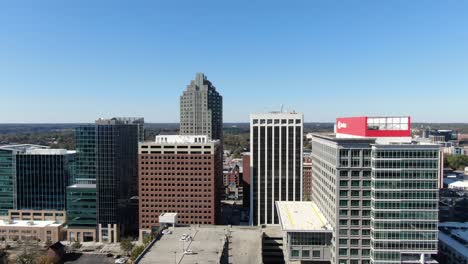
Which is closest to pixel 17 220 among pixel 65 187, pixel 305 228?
pixel 65 187

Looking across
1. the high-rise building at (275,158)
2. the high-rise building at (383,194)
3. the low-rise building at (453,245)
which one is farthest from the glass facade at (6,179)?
the low-rise building at (453,245)

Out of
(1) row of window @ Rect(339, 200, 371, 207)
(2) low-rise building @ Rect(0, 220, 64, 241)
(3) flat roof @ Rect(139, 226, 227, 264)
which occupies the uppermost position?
(1) row of window @ Rect(339, 200, 371, 207)

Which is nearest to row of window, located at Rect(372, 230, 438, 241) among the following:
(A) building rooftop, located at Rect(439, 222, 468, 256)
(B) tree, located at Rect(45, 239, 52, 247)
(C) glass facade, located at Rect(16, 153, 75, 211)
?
(A) building rooftop, located at Rect(439, 222, 468, 256)

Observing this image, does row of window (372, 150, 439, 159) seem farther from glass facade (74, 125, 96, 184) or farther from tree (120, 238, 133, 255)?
glass facade (74, 125, 96, 184)

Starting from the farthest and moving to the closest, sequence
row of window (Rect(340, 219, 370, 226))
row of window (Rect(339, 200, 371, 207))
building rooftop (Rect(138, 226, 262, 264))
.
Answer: row of window (Rect(340, 219, 370, 226))
row of window (Rect(339, 200, 371, 207))
building rooftop (Rect(138, 226, 262, 264))

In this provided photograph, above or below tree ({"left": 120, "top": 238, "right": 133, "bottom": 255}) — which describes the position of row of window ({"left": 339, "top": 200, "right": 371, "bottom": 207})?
above

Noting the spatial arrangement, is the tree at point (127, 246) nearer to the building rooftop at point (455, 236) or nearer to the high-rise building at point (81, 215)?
the high-rise building at point (81, 215)

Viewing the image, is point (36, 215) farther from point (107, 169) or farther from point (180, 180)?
point (180, 180)

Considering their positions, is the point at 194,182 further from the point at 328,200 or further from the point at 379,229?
the point at 379,229
